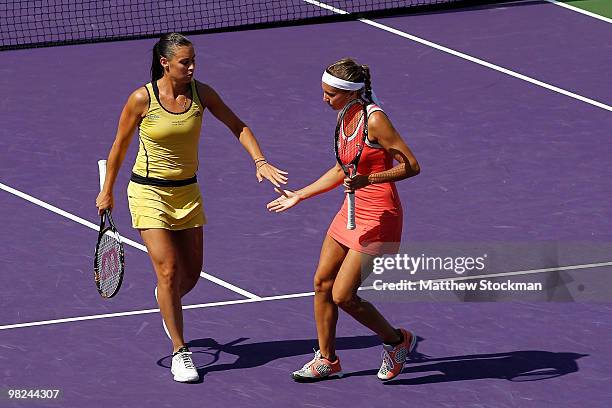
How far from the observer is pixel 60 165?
1570 centimetres

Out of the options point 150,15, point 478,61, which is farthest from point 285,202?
point 150,15

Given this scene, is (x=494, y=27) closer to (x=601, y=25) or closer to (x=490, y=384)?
(x=601, y=25)

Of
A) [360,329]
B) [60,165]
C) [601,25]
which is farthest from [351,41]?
[360,329]

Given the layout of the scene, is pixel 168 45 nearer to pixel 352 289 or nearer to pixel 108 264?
pixel 108 264

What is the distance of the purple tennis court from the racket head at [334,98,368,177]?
167cm

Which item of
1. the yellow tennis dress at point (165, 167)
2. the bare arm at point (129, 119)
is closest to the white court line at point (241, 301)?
the yellow tennis dress at point (165, 167)

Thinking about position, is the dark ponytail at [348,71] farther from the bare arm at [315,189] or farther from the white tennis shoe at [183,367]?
the white tennis shoe at [183,367]

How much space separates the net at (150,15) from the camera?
65.1ft

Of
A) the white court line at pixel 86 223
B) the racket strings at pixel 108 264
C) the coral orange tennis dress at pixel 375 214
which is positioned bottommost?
the white court line at pixel 86 223

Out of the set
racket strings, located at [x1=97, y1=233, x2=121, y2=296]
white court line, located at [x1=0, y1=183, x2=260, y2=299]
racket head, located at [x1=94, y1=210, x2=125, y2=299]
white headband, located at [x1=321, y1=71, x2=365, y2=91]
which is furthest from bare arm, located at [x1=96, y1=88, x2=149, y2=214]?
white court line, located at [x1=0, y1=183, x2=260, y2=299]

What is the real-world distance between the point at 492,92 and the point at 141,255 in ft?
17.7

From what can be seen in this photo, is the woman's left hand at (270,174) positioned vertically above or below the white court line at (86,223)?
above

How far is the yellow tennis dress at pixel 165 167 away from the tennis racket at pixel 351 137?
1.09 meters

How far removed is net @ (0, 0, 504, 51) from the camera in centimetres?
1984
